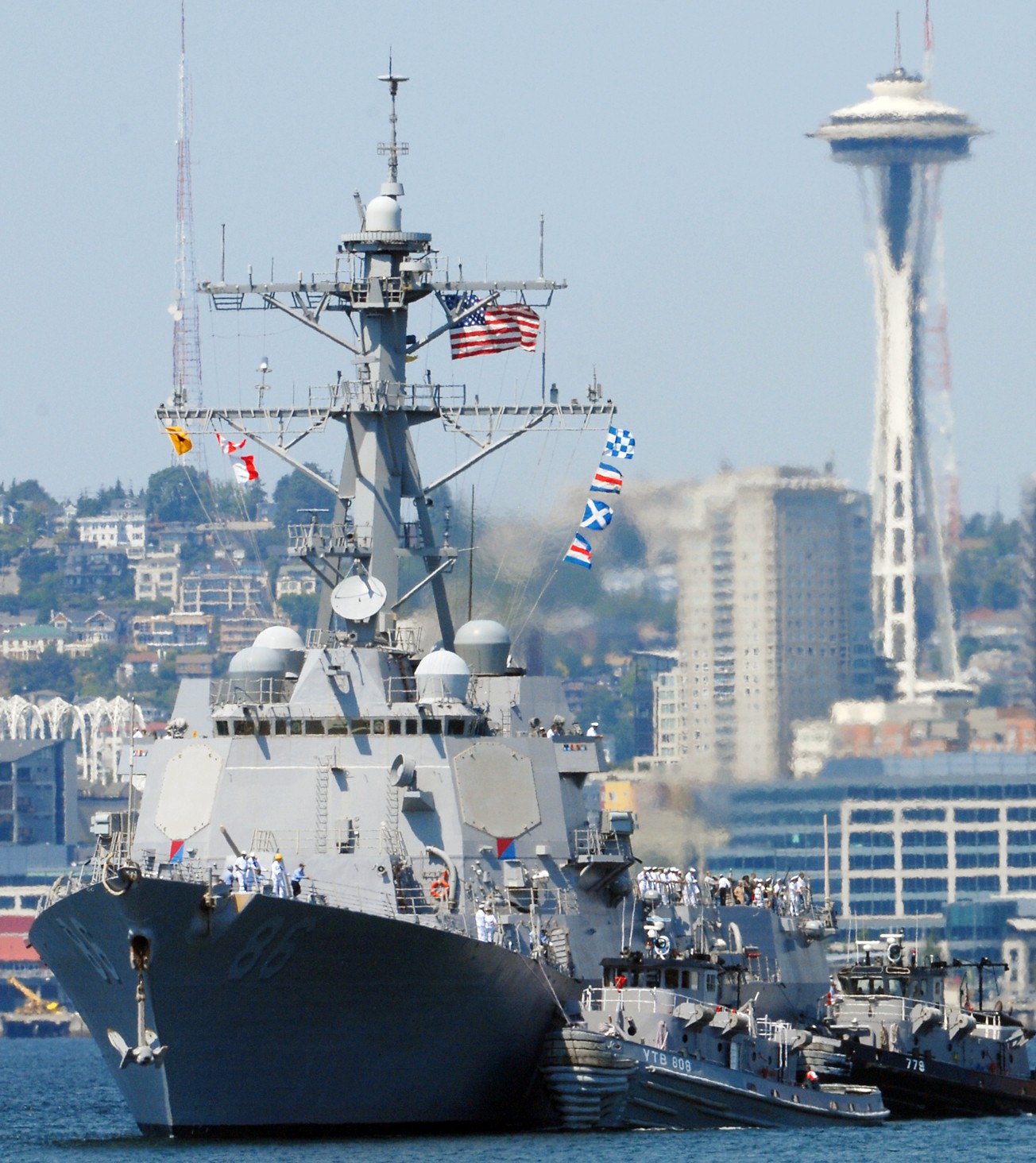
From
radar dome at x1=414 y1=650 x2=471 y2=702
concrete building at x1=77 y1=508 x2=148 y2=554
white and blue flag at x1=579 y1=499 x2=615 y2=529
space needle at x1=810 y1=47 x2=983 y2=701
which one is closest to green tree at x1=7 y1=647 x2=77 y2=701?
concrete building at x1=77 y1=508 x2=148 y2=554

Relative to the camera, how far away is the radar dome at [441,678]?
40.4 metres

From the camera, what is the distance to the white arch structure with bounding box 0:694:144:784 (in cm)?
12950

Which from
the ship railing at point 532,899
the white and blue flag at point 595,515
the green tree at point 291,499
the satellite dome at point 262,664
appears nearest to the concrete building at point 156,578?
the green tree at point 291,499

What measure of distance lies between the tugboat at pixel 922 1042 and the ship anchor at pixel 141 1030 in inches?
432

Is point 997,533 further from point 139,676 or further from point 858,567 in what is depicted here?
point 139,676

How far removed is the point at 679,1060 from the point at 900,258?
325 feet

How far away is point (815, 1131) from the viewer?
41.6 metres

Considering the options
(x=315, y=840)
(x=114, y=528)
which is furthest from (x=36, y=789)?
(x=315, y=840)

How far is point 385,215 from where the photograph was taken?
4300cm

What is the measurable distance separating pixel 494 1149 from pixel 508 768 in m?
5.28

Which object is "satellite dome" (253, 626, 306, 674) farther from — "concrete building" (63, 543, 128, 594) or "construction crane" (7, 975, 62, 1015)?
"concrete building" (63, 543, 128, 594)

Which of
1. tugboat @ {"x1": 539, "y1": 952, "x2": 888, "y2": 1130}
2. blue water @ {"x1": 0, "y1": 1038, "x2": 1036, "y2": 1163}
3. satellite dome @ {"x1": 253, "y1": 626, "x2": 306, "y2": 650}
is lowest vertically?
Answer: blue water @ {"x1": 0, "y1": 1038, "x2": 1036, "y2": 1163}

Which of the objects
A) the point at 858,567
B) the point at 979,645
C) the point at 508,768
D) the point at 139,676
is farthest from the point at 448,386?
the point at 139,676

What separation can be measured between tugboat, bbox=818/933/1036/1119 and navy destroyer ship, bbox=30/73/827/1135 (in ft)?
4.69
